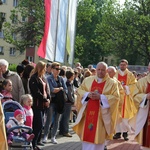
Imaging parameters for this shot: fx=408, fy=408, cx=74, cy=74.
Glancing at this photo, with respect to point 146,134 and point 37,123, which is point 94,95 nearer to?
point 146,134

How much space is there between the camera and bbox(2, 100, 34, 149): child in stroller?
271 inches

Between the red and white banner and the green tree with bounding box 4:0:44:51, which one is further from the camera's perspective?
the green tree with bounding box 4:0:44:51

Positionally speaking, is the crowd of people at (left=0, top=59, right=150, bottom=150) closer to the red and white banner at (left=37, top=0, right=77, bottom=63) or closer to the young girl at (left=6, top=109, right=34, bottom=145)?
the young girl at (left=6, top=109, right=34, bottom=145)

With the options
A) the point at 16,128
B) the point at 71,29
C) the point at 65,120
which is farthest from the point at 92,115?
the point at 71,29

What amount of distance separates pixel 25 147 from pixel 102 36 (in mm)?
38411

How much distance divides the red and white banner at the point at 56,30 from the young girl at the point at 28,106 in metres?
1.82

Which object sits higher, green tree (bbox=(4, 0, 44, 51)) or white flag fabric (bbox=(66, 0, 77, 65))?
green tree (bbox=(4, 0, 44, 51))

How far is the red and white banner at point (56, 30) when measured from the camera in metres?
10.1

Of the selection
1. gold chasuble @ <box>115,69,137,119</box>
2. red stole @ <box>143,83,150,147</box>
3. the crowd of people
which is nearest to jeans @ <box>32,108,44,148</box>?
the crowd of people

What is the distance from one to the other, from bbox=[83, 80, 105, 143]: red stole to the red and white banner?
1922 millimetres

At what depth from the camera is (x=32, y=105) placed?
28.9 ft

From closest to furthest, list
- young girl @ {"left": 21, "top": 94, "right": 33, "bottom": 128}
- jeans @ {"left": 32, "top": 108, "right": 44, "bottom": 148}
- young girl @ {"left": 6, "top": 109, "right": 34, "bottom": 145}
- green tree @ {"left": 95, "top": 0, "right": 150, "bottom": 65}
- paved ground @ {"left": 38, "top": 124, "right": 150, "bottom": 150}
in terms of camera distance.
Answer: young girl @ {"left": 6, "top": 109, "right": 34, "bottom": 145}
young girl @ {"left": 21, "top": 94, "right": 33, "bottom": 128}
jeans @ {"left": 32, "top": 108, "right": 44, "bottom": 148}
paved ground @ {"left": 38, "top": 124, "right": 150, "bottom": 150}
green tree @ {"left": 95, "top": 0, "right": 150, "bottom": 65}

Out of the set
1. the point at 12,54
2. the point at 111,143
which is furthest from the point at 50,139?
the point at 12,54

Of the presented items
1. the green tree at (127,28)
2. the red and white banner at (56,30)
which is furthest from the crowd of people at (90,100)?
the green tree at (127,28)
